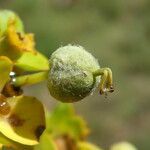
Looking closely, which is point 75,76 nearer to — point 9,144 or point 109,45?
point 9,144

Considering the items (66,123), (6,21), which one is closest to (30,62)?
(6,21)

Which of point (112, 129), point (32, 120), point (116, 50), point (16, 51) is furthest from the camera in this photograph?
point (116, 50)

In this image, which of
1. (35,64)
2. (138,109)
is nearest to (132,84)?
(138,109)

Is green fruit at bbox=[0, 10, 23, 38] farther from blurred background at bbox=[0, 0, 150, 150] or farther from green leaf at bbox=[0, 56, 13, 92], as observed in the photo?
blurred background at bbox=[0, 0, 150, 150]

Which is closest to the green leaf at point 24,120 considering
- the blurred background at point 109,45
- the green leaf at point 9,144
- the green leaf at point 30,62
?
the green leaf at point 9,144

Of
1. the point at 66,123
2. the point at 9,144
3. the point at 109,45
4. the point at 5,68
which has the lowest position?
the point at 109,45

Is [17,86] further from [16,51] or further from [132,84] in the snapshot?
[132,84]
